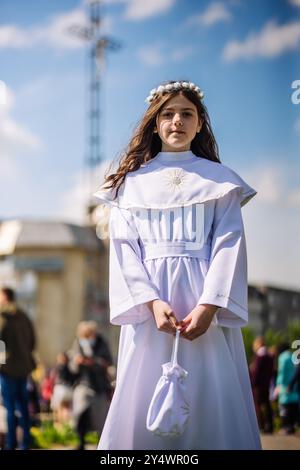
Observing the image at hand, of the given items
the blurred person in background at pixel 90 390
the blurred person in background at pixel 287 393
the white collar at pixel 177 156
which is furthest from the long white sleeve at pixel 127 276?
the blurred person in background at pixel 287 393

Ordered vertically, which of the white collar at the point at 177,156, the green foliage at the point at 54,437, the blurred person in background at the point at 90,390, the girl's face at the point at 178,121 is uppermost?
the girl's face at the point at 178,121

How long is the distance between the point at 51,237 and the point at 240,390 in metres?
33.1

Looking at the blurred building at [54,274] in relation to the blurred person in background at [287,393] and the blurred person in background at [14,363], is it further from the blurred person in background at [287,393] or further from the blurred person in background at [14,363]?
the blurred person in background at [14,363]

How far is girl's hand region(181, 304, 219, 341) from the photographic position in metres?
3.39

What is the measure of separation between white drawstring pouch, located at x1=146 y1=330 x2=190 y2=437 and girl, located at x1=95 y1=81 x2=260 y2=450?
126 millimetres

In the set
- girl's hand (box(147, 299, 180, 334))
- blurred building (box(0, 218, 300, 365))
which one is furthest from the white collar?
blurred building (box(0, 218, 300, 365))

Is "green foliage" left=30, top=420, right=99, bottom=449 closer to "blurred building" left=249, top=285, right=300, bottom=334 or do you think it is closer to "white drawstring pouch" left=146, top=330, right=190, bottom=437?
"blurred building" left=249, top=285, right=300, bottom=334

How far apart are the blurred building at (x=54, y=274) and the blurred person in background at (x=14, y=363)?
27.0 m

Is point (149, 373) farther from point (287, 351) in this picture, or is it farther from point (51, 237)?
point (51, 237)

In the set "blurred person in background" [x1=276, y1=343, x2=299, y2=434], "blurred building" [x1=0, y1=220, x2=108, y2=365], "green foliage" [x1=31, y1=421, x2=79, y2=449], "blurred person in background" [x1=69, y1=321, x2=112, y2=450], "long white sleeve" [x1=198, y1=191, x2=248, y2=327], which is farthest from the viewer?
"blurred building" [x1=0, y1=220, x2=108, y2=365]

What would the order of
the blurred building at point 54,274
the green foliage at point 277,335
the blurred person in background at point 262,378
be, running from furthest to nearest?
the blurred building at point 54,274 → the blurred person in background at point 262,378 → the green foliage at point 277,335

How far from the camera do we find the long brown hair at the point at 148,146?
3.81 m

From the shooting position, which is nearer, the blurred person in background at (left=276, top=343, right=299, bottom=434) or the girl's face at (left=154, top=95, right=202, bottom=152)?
the girl's face at (left=154, top=95, right=202, bottom=152)

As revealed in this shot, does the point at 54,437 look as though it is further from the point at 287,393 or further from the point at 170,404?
the point at 170,404
